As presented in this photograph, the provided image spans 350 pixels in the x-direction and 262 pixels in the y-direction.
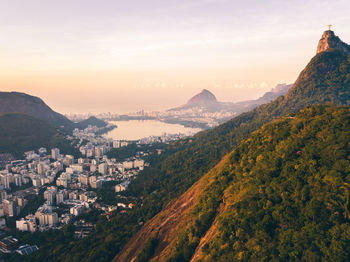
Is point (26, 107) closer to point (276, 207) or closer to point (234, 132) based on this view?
point (234, 132)

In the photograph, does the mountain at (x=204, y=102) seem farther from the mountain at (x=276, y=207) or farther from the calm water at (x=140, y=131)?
the mountain at (x=276, y=207)

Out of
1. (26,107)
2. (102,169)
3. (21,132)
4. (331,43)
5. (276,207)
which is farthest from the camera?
(26,107)

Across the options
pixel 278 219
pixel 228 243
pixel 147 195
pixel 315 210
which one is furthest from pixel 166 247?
pixel 147 195

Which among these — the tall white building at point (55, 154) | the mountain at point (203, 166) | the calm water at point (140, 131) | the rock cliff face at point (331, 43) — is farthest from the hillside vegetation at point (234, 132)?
the calm water at point (140, 131)

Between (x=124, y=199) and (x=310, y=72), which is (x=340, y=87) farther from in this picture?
(x=124, y=199)

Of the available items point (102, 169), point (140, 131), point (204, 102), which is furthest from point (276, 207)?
point (204, 102)

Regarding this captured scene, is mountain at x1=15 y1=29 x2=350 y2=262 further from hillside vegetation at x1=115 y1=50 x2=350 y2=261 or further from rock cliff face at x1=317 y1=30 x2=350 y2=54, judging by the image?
rock cliff face at x1=317 y1=30 x2=350 y2=54

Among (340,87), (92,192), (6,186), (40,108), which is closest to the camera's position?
(92,192)
